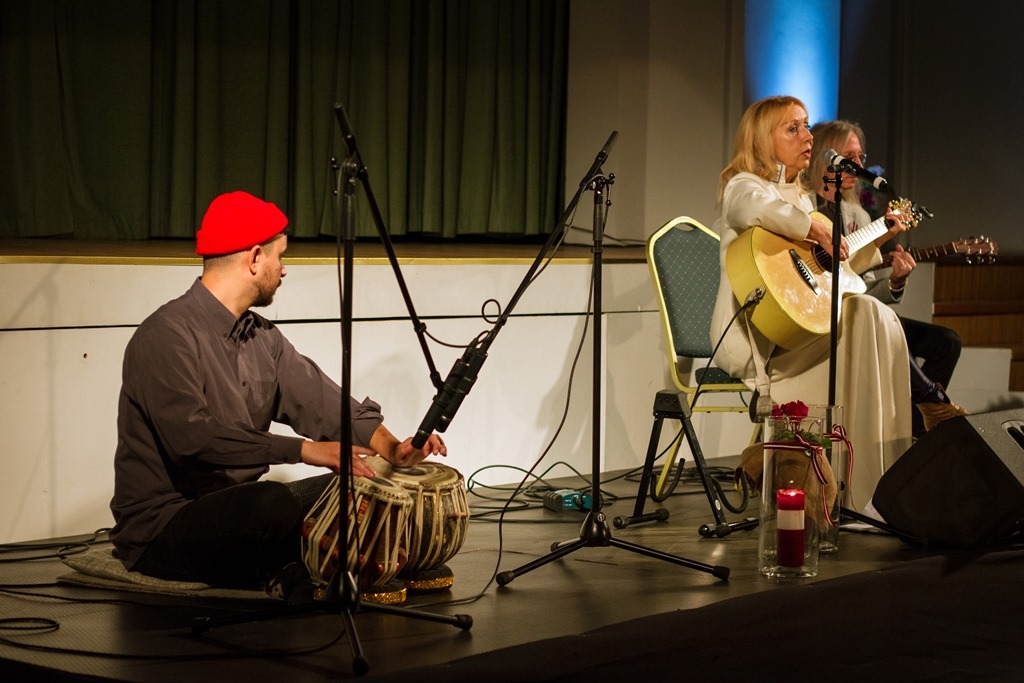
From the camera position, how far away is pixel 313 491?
3.43 metres

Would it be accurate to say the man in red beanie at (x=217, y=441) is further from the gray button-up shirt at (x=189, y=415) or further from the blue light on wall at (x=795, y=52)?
the blue light on wall at (x=795, y=52)

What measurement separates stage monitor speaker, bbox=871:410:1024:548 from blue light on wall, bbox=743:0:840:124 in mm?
3217

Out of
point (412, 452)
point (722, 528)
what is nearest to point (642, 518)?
point (722, 528)

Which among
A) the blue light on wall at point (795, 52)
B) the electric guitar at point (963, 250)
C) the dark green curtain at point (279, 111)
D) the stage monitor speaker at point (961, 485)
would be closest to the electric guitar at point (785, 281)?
the electric guitar at point (963, 250)

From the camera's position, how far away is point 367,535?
3062 mm

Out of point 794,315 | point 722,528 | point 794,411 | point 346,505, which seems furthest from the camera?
point 794,315

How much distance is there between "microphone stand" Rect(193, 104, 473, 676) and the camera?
8.32ft

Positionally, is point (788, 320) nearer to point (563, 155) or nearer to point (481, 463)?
point (481, 463)

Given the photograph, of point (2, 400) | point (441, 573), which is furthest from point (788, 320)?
point (2, 400)

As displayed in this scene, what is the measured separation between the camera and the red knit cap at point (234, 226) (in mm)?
3262

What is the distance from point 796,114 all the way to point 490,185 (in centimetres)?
264

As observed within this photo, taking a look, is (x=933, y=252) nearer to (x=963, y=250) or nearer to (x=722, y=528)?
(x=963, y=250)

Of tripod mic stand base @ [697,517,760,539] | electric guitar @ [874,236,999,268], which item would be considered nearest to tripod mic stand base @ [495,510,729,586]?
tripod mic stand base @ [697,517,760,539]

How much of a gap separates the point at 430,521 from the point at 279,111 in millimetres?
3567
